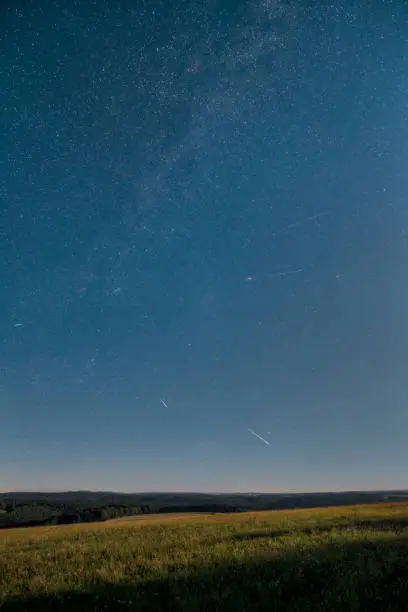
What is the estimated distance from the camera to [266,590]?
26.8ft

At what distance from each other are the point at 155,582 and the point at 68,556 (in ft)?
23.3

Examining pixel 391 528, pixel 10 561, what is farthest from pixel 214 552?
pixel 391 528

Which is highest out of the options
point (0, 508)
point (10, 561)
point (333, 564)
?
point (333, 564)

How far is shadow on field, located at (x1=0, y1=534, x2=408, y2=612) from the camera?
739cm

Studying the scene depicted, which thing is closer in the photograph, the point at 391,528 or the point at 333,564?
the point at 333,564

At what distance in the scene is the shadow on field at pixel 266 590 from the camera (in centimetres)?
739

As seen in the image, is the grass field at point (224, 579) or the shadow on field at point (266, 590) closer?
the shadow on field at point (266, 590)

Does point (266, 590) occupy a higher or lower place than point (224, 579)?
higher

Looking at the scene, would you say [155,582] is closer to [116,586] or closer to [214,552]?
[116,586]

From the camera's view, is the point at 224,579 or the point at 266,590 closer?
the point at 266,590

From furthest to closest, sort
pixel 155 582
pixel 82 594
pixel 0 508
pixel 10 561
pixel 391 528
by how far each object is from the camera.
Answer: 1. pixel 0 508
2. pixel 391 528
3. pixel 10 561
4. pixel 155 582
5. pixel 82 594

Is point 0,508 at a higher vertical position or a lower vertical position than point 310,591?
lower

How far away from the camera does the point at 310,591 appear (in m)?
8.22

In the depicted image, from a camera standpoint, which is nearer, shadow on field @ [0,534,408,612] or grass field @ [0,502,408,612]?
shadow on field @ [0,534,408,612]
